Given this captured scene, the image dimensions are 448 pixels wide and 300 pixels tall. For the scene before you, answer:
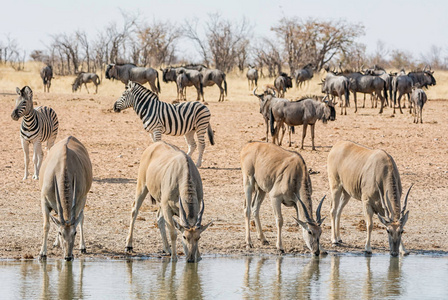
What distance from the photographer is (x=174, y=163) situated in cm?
845

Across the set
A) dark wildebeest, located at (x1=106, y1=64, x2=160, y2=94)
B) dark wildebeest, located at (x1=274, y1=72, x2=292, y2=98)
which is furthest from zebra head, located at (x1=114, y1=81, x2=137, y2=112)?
dark wildebeest, located at (x1=274, y1=72, x2=292, y2=98)

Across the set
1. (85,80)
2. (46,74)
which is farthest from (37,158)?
(46,74)

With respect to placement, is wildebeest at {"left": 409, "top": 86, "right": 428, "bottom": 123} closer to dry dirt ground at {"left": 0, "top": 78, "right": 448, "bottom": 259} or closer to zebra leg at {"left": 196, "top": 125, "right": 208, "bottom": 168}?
dry dirt ground at {"left": 0, "top": 78, "right": 448, "bottom": 259}

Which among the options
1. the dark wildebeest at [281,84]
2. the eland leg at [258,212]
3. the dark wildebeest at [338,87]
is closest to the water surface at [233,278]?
the eland leg at [258,212]

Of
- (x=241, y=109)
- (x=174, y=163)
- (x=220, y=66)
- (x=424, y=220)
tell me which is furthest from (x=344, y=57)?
(x=174, y=163)

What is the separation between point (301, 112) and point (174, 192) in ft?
35.1

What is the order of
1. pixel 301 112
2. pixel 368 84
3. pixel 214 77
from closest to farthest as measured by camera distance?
1. pixel 301 112
2. pixel 368 84
3. pixel 214 77

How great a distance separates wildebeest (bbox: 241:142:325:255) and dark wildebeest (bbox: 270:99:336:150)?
8.72 m

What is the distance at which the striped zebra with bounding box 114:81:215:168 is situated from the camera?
16109 mm

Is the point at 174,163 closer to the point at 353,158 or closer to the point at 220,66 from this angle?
the point at 353,158

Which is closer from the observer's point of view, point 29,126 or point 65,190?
point 65,190

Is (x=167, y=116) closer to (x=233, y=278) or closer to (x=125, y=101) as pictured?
(x=125, y=101)

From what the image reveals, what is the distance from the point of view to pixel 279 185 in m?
9.17

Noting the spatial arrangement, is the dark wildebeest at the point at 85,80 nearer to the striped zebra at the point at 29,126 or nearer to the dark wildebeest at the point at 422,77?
the dark wildebeest at the point at 422,77
